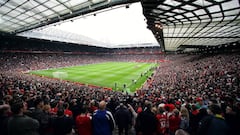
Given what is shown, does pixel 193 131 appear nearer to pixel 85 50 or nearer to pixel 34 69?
pixel 34 69

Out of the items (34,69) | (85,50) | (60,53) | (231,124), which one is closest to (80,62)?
(60,53)

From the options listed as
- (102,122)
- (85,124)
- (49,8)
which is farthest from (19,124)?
(49,8)

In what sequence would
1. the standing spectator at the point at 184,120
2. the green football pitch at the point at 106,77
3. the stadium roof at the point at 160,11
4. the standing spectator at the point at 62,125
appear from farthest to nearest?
the green football pitch at the point at 106,77
the stadium roof at the point at 160,11
the standing spectator at the point at 184,120
the standing spectator at the point at 62,125

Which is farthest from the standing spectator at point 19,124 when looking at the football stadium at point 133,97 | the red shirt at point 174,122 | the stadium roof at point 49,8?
the stadium roof at point 49,8

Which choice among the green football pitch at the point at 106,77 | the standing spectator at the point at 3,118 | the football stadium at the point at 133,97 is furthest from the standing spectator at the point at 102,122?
the green football pitch at the point at 106,77

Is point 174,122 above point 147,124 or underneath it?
underneath

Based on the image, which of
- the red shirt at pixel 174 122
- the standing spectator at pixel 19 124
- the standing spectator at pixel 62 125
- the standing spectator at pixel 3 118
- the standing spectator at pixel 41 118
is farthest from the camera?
the red shirt at pixel 174 122

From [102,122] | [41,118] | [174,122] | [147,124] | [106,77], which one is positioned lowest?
[106,77]

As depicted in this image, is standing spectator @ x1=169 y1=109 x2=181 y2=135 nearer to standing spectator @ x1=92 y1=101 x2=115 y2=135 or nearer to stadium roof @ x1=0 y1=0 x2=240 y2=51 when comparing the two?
standing spectator @ x1=92 y1=101 x2=115 y2=135

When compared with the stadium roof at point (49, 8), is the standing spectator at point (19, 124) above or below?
below

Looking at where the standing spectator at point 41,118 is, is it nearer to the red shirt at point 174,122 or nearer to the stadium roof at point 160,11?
the red shirt at point 174,122

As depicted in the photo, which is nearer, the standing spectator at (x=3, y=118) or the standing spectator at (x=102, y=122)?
the standing spectator at (x=3, y=118)

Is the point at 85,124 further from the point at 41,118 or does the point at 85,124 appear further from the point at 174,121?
the point at 174,121

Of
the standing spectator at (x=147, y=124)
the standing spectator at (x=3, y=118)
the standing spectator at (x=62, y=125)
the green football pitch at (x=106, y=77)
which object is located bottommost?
the green football pitch at (x=106, y=77)
